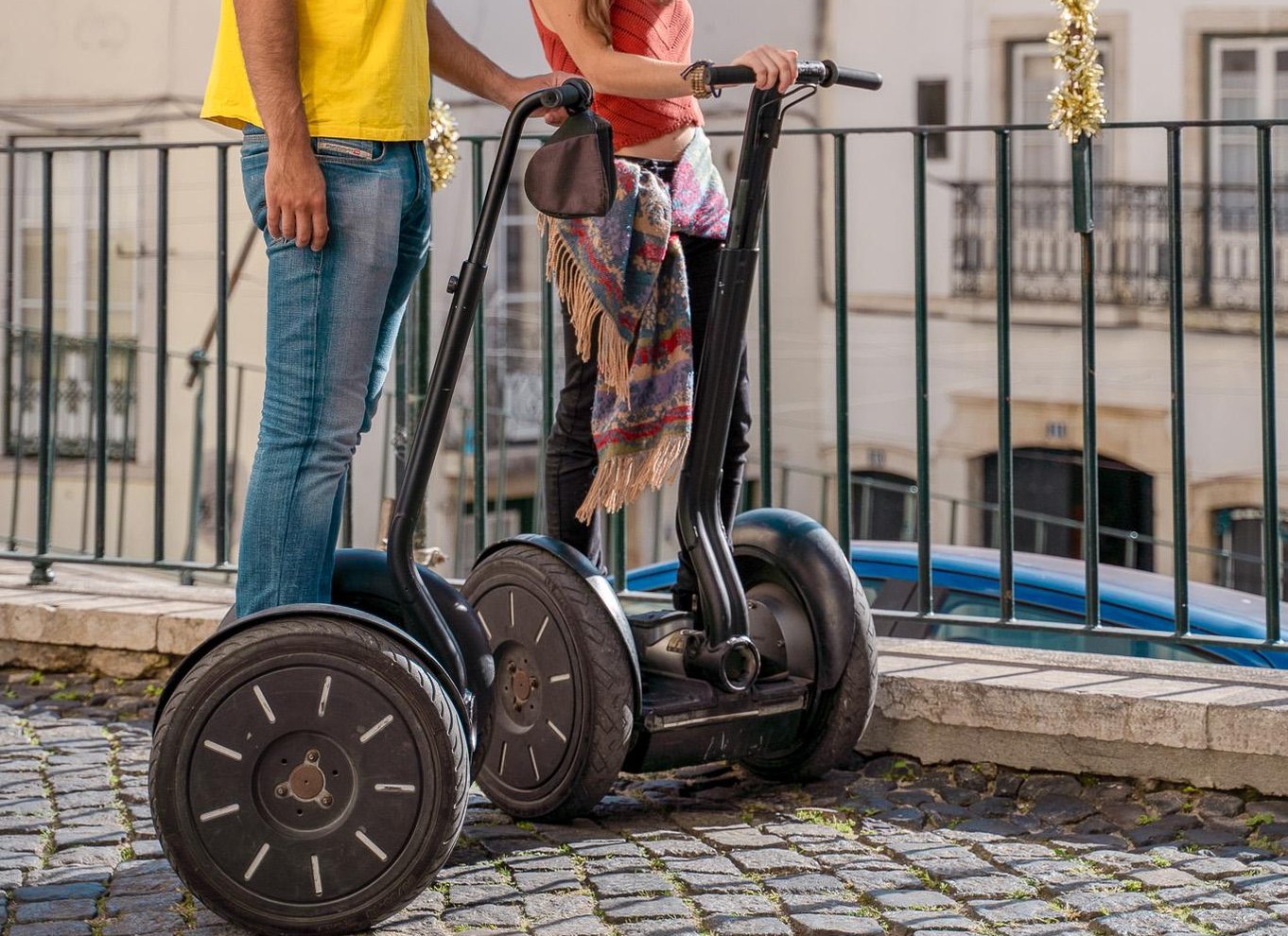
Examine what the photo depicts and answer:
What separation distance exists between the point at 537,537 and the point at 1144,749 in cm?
125

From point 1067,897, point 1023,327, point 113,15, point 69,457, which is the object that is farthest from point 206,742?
point 1023,327

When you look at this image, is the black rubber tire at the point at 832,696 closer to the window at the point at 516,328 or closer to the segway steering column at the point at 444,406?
the segway steering column at the point at 444,406

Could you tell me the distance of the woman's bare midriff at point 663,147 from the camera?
3.15 meters

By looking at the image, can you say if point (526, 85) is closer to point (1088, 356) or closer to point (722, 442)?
point (722, 442)

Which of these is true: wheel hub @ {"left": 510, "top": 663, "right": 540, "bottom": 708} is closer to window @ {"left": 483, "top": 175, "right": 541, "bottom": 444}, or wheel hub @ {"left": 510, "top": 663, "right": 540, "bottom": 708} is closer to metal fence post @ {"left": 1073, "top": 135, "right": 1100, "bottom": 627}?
metal fence post @ {"left": 1073, "top": 135, "right": 1100, "bottom": 627}

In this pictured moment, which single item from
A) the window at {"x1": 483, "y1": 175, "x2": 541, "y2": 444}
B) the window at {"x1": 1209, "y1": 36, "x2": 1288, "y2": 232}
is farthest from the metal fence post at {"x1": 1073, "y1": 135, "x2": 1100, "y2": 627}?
the window at {"x1": 1209, "y1": 36, "x2": 1288, "y2": 232}

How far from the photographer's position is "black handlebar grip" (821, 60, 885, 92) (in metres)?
2.92

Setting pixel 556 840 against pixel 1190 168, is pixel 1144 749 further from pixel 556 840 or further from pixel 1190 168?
pixel 1190 168

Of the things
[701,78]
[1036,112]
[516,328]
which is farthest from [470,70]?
[1036,112]

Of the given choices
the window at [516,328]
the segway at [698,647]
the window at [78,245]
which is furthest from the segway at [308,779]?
the window at [516,328]

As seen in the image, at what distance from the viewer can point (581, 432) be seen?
3.24m

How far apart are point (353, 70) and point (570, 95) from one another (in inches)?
13.1

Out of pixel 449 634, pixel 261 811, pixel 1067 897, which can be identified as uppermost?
pixel 449 634

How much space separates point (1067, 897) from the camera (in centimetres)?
275
